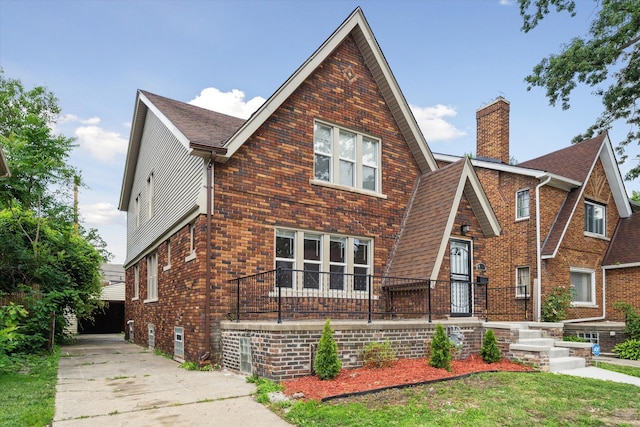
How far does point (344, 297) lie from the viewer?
38.4 feet

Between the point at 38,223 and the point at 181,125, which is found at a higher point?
the point at 181,125

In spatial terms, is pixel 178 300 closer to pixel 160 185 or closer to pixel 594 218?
pixel 160 185

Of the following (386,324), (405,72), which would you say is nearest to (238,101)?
(405,72)

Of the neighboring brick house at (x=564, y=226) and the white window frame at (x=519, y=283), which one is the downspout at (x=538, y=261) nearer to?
the neighboring brick house at (x=564, y=226)

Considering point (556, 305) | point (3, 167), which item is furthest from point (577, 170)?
point (3, 167)

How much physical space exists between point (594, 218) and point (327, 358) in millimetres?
15666

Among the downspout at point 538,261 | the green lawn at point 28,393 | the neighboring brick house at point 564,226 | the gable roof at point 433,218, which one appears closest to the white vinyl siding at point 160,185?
the green lawn at point 28,393

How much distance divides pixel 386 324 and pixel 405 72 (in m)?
7.83

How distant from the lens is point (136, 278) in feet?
61.2

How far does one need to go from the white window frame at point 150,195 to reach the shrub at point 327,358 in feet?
32.2

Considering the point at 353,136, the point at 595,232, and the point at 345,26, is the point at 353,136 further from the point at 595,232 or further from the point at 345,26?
the point at 595,232

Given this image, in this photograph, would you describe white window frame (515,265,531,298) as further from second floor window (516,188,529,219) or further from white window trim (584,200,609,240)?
white window trim (584,200,609,240)

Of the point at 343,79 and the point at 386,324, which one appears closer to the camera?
the point at 386,324

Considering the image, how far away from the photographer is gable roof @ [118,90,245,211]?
10555 mm
